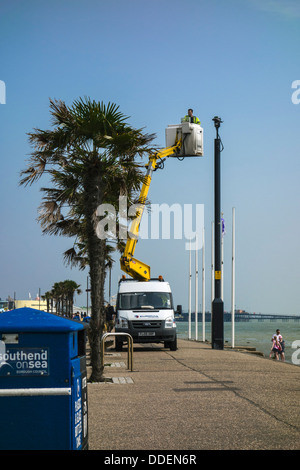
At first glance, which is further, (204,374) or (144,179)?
(144,179)

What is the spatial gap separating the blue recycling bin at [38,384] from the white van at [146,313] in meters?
18.7

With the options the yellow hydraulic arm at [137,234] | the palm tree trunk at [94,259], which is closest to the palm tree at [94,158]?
the palm tree trunk at [94,259]

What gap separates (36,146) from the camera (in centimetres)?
1562

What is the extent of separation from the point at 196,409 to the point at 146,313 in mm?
14883

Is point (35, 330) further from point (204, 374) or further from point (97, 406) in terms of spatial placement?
point (204, 374)

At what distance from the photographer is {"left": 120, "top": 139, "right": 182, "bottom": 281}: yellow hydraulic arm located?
76.4ft

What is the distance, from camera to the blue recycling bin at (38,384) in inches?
200

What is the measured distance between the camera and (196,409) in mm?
9484

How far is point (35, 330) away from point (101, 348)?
955cm

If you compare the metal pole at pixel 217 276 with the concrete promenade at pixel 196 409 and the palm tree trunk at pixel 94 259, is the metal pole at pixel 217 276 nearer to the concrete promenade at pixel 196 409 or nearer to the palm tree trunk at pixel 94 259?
the concrete promenade at pixel 196 409

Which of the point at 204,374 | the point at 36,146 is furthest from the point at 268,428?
the point at 36,146

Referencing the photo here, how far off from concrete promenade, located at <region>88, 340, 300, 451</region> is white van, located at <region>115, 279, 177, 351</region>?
761 centimetres

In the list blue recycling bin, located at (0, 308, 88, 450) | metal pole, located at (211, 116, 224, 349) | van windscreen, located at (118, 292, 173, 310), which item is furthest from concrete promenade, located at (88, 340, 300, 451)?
metal pole, located at (211, 116, 224, 349)

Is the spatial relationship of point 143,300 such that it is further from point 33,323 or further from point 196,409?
point 33,323
